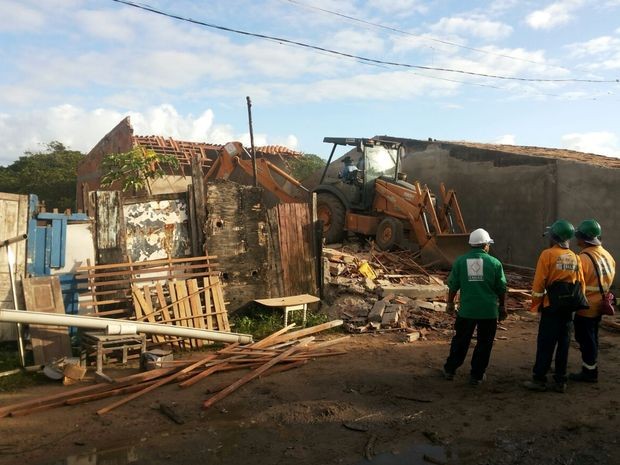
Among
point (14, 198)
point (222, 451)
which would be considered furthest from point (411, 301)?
point (14, 198)

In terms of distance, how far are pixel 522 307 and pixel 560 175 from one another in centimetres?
424

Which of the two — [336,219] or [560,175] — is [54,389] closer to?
[336,219]

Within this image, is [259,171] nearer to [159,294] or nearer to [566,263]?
[159,294]

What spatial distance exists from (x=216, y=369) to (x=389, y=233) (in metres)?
7.32

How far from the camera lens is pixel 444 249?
11.7 m

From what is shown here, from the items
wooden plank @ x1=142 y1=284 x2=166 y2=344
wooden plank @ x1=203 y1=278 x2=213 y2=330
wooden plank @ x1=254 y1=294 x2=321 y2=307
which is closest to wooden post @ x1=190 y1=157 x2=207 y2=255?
wooden plank @ x1=203 y1=278 x2=213 y2=330

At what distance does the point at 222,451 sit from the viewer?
14.2 ft

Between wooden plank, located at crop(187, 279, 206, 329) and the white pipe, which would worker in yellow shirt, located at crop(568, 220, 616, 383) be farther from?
wooden plank, located at crop(187, 279, 206, 329)

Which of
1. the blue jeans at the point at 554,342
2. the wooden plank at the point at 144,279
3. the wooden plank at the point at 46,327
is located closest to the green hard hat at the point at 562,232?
the blue jeans at the point at 554,342

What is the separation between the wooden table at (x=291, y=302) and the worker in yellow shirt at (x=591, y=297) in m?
4.34

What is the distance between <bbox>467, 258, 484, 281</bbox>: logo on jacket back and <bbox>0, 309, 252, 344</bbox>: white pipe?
11.4 ft

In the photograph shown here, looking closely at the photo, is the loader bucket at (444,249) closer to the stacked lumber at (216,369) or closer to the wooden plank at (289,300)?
the wooden plank at (289,300)

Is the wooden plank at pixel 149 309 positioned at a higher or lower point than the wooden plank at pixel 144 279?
lower

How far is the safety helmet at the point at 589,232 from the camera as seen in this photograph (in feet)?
19.9
